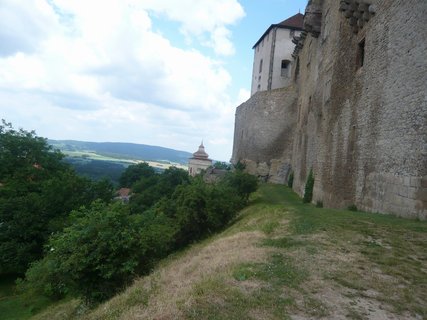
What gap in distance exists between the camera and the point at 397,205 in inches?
466

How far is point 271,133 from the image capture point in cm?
3481

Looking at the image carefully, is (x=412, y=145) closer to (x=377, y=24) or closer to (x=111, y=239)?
(x=377, y=24)

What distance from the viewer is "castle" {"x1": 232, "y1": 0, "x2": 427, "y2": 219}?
11.3 meters

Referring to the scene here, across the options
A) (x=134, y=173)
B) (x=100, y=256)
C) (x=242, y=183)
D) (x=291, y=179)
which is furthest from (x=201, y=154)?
(x=100, y=256)

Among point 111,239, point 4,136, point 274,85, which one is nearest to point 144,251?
point 111,239

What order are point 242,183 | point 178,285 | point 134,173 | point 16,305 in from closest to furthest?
point 178,285, point 16,305, point 242,183, point 134,173

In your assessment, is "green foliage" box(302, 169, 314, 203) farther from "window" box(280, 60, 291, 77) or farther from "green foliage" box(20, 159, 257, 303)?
"window" box(280, 60, 291, 77)

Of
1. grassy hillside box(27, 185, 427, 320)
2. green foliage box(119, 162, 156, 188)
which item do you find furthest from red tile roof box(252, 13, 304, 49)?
green foliage box(119, 162, 156, 188)

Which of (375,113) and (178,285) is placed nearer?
(178,285)

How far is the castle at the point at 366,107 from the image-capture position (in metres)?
11.3

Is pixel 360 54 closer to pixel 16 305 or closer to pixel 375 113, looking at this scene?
pixel 375 113

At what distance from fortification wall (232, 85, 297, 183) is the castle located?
4.52 meters

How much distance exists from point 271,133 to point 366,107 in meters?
19.9

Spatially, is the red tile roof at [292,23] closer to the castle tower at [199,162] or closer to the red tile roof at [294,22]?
the red tile roof at [294,22]
